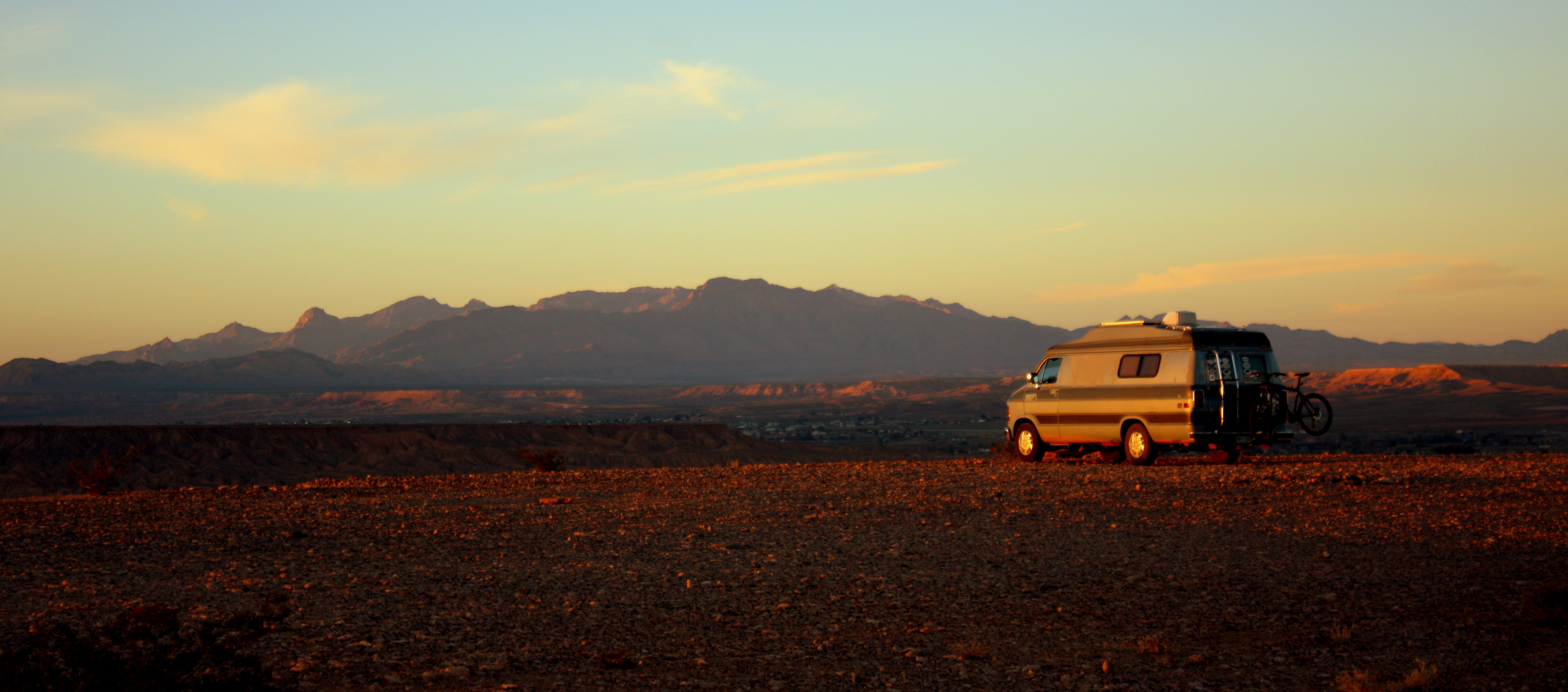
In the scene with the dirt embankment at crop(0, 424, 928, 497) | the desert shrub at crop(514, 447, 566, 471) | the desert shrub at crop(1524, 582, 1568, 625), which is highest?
the desert shrub at crop(1524, 582, 1568, 625)

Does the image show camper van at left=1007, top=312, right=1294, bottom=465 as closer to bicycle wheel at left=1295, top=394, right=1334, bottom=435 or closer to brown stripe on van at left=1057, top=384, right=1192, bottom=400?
brown stripe on van at left=1057, top=384, right=1192, bottom=400

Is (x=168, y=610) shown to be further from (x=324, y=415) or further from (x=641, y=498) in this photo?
(x=324, y=415)

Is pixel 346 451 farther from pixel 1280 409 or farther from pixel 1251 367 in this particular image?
pixel 1280 409

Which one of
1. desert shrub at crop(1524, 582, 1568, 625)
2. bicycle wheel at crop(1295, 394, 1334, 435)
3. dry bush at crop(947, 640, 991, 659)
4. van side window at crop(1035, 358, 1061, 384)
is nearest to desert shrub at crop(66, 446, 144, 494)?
van side window at crop(1035, 358, 1061, 384)

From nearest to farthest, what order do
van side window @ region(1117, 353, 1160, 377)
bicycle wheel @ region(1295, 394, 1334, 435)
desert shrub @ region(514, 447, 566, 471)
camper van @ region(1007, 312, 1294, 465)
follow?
1. bicycle wheel @ region(1295, 394, 1334, 435)
2. camper van @ region(1007, 312, 1294, 465)
3. van side window @ region(1117, 353, 1160, 377)
4. desert shrub @ region(514, 447, 566, 471)

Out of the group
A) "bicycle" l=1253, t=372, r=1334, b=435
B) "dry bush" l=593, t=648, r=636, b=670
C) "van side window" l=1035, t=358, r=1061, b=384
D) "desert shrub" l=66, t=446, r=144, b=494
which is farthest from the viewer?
"desert shrub" l=66, t=446, r=144, b=494

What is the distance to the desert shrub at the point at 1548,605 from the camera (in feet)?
29.0

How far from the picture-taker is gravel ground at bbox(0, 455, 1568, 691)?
26.1ft

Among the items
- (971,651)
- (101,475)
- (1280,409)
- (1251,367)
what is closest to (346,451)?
(101,475)

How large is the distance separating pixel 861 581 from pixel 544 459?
21970 millimetres

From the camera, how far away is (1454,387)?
130 metres

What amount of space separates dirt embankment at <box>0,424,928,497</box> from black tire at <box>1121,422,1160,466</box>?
93.8 feet

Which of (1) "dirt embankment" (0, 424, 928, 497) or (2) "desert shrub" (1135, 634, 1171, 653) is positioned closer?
(2) "desert shrub" (1135, 634, 1171, 653)

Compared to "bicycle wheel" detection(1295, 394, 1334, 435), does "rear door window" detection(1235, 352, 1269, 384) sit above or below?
above
